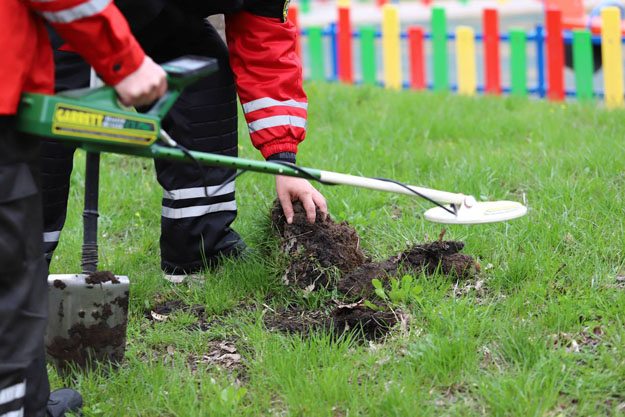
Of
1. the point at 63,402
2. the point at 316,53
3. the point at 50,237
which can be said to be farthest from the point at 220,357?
the point at 316,53

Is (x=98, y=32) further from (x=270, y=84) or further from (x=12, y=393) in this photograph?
(x=270, y=84)

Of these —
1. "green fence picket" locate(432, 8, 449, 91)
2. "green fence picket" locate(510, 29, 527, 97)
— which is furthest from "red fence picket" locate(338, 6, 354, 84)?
"green fence picket" locate(510, 29, 527, 97)

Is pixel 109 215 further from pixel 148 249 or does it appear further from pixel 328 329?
pixel 328 329

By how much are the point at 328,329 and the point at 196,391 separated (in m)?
0.55

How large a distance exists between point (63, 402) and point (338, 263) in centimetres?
117

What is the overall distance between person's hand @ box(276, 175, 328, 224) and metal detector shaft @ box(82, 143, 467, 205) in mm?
547

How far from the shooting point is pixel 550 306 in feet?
8.80

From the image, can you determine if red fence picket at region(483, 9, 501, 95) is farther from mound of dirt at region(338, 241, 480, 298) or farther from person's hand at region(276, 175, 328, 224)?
person's hand at region(276, 175, 328, 224)

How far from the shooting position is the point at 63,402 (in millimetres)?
2342

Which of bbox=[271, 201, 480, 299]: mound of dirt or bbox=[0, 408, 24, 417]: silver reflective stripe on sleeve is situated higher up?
bbox=[0, 408, 24, 417]: silver reflective stripe on sleeve

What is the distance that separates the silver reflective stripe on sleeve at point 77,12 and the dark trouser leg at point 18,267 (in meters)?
0.28

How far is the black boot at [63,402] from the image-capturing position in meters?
2.29

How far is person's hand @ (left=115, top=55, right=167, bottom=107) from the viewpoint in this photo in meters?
1.99

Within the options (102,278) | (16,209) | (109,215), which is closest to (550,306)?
(102,278)
